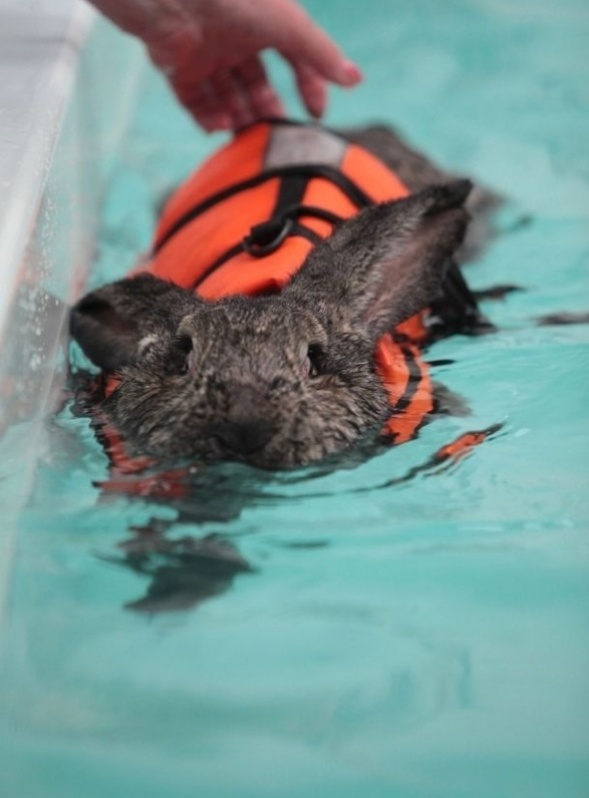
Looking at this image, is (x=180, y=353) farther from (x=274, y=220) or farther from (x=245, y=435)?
(x=274, y=220)

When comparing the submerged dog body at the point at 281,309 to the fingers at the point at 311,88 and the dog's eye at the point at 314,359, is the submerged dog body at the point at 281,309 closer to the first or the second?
the dog's eye at the point at 314,359

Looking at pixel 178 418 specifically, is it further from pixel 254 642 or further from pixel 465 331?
pixel 465 331

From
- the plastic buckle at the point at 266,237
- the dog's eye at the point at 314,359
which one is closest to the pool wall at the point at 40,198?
the plastic buckle at the point at 266,237

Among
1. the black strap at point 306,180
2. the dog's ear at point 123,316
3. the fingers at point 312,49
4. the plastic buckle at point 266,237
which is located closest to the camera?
the dog's ear at point 123,316

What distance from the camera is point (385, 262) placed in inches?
210

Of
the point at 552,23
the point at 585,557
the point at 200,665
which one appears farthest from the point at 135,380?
the point at 552,23

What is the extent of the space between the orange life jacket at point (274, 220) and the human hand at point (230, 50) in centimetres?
24

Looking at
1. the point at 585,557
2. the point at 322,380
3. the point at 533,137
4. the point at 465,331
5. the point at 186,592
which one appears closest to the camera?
the point at 186,592

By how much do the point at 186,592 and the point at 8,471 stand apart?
0.86 metres

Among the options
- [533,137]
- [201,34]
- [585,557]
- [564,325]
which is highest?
[201,34]

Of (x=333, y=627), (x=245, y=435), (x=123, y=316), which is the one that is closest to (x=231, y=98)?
(x=123, y=316)

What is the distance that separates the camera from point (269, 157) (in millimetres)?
6301

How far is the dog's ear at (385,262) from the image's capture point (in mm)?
4961

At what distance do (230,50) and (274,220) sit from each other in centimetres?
132
